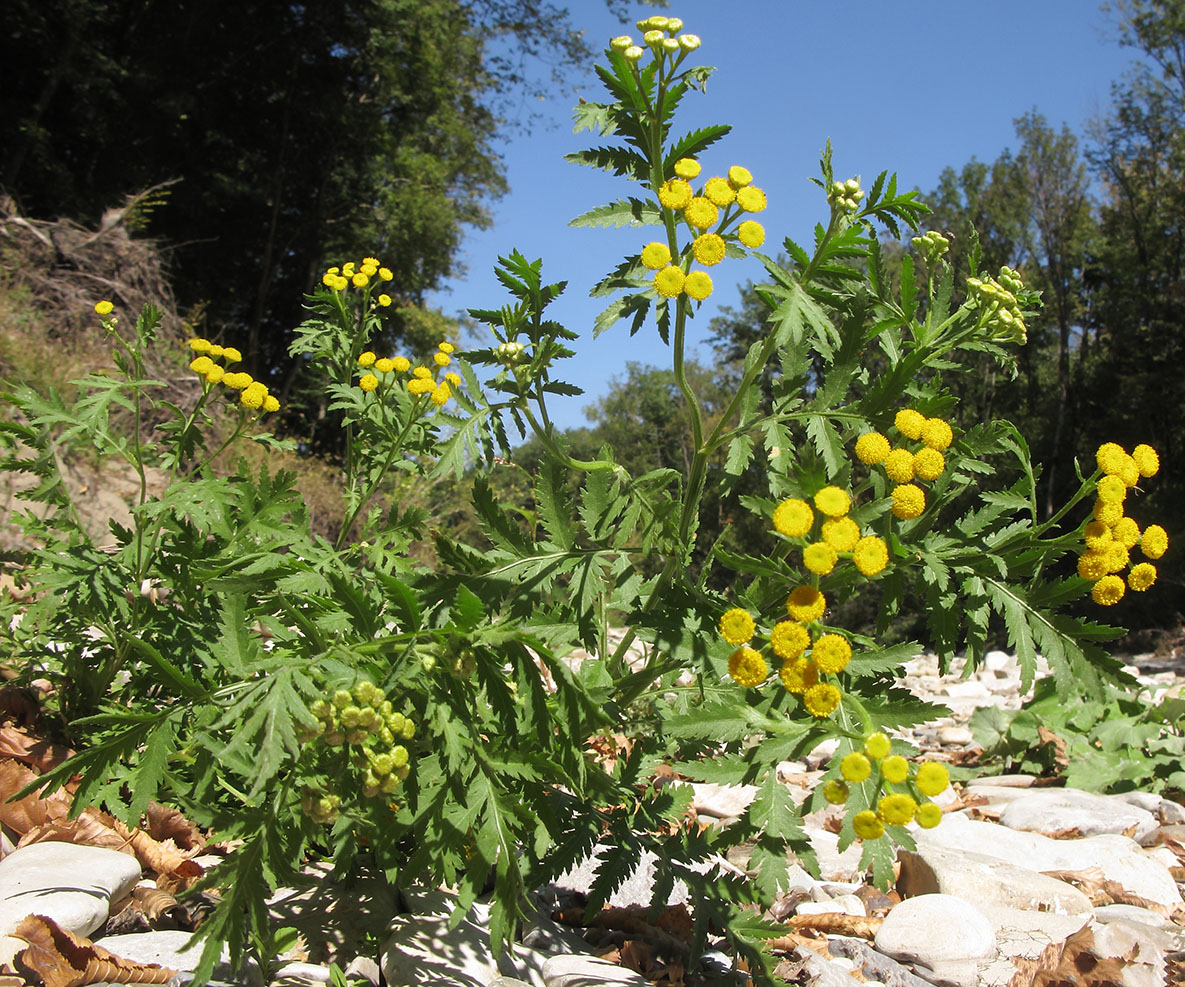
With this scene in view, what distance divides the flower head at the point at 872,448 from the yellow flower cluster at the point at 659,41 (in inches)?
38.4

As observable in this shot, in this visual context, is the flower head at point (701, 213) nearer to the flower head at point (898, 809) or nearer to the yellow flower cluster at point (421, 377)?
the yellow flower cluster at point (421, 377)

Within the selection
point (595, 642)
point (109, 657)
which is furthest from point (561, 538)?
point (109, 657)

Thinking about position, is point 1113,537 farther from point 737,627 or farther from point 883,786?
point 737,627

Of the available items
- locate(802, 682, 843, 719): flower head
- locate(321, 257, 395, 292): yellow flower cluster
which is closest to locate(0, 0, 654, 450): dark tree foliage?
locate(321, 257, 395, 292): yellow flower cluster

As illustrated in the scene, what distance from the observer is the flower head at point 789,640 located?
1585mm

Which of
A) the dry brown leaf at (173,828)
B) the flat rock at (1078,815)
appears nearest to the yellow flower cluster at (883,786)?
the dry brown leaf at (173,828)

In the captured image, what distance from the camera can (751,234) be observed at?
181 cm

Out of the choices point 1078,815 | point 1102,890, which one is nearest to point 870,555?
point 1102,890

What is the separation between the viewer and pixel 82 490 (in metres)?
7.26

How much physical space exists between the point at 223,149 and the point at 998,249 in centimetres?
2578

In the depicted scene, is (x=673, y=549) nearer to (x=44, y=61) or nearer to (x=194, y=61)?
(x=44, y=61)

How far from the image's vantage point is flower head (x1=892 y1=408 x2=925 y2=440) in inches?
68.7

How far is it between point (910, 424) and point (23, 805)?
8.93 feet

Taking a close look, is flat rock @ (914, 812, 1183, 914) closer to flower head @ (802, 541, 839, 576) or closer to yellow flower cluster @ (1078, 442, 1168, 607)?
yellow flower cluster @ (1078, 442, 1168, 607)
